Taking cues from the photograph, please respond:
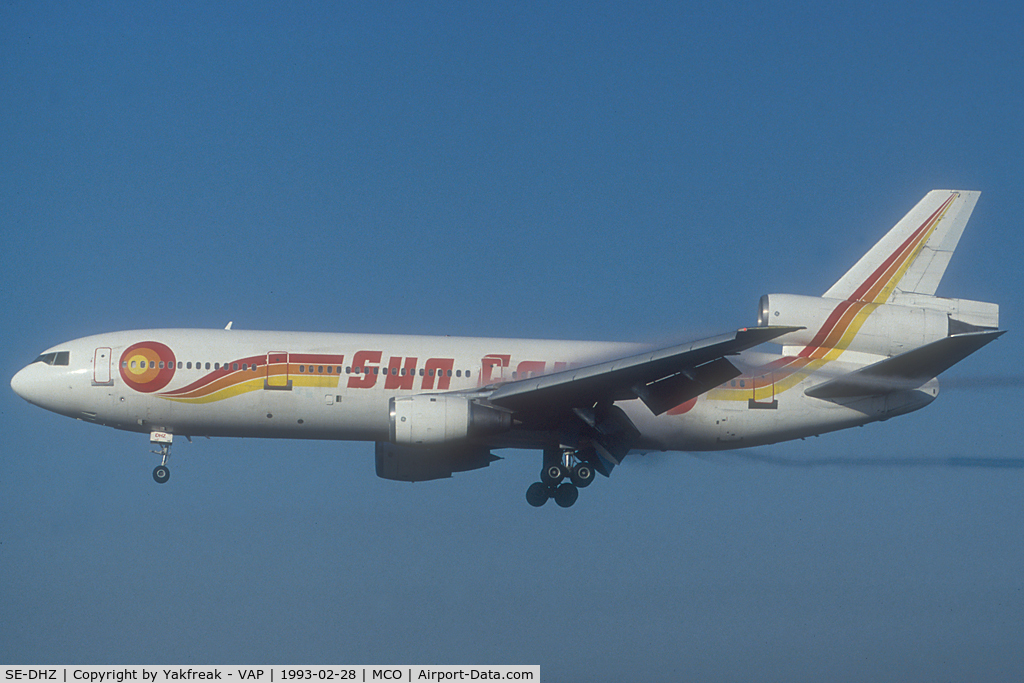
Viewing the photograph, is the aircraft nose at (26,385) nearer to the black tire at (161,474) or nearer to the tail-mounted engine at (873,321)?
the black tire at (161,474)

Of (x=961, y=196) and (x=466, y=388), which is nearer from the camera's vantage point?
(x=466, y=388)

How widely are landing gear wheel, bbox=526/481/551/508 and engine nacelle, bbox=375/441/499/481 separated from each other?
2423mm

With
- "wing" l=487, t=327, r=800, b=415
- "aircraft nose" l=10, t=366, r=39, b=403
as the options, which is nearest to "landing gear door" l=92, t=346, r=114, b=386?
"aircraft nose" l=10, t=366, r=39, b=403

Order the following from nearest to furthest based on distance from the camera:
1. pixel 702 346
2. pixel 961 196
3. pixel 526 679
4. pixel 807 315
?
1. pixel 526 679
2. pixel 702 346
3. pixel 807 315
4. pixel 961 196

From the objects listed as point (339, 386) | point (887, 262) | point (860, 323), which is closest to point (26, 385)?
point (339, 386)

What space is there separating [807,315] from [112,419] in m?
21.7

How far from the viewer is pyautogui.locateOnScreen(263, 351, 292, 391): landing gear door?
38.2 metres

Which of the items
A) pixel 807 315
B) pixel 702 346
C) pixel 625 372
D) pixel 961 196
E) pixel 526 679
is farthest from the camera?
pixel 961 196

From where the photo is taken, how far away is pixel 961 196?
1647 inches

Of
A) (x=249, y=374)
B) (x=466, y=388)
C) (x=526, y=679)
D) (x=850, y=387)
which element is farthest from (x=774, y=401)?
(x=249, y=374)

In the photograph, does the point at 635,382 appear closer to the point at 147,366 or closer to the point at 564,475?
the point at 564,475

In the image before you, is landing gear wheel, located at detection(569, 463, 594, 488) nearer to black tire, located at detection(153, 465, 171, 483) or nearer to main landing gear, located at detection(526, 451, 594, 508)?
main landing gear, located at detection(526, 451, 594, 508)

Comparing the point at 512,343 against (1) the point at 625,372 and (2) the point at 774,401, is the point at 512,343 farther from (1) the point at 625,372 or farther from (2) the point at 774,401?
(2) the point at 774,401

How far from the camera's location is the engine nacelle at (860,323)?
37.5 meters
